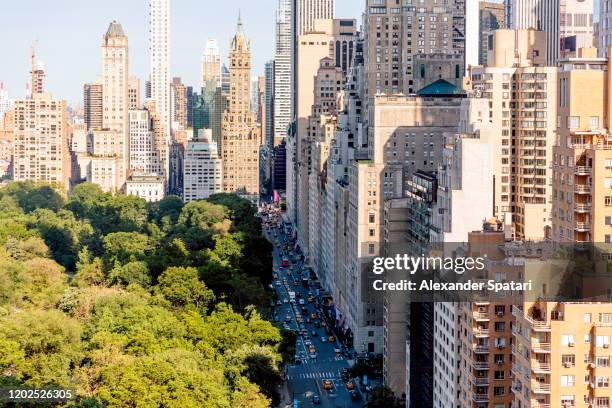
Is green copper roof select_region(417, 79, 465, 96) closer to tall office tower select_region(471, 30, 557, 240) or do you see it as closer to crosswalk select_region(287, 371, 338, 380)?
tall office tower select_region(471, 30, 557, 240)

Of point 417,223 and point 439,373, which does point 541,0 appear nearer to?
point 417,223

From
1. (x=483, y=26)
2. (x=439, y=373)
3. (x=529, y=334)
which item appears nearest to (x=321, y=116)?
(x=483, y=26)

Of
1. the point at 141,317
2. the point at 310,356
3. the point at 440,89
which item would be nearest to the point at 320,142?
the point at 440,89

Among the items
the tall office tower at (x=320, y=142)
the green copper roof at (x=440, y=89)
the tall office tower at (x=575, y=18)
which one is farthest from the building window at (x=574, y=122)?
the tall office tower at (x=575, y=18)

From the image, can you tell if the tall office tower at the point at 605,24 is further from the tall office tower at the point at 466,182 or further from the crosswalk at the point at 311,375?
the crosswalk at the point at 311,375

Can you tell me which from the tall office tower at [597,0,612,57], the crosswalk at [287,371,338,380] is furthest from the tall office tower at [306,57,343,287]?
the tall office tower at [597,0,612,57]

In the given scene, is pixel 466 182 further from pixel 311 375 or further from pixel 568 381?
pixel 568 381

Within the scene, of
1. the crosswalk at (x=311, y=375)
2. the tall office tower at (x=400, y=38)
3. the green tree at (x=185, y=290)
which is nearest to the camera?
the crosswalk at (x=311, y=375)
